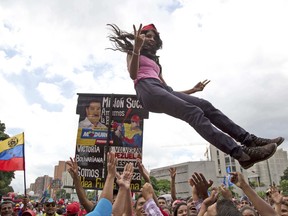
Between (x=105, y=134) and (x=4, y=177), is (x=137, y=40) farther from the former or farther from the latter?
(x=4, y=177)

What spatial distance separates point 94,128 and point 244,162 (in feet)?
14.2

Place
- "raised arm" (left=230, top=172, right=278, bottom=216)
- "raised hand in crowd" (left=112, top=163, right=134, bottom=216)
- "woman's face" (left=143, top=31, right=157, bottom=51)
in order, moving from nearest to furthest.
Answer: "raised hand in crowd" (left=112, top=163, right=134, bottom=216) → "raised arm" (left=230, top=172, right=278, bottom=216) → "woman's face" (left=143, top=31, right=157, bottom=51)

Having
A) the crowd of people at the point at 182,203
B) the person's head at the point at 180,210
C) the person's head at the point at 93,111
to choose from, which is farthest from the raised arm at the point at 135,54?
the person's head at the point at 93,111

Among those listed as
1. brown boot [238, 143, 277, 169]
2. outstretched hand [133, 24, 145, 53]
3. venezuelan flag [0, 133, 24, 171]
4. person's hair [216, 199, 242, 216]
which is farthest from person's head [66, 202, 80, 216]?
person's hair [216, 199, 242, 216]

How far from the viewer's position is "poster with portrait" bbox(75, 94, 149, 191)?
6535 millimetres

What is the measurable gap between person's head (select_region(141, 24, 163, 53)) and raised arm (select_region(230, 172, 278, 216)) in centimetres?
189

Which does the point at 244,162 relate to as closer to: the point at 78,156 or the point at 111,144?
the point at 111,144

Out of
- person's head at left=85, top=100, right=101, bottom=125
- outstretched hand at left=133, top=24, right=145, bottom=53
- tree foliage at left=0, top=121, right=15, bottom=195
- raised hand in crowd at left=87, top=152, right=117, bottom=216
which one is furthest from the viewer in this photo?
tree foliage at left=0, top=121, right=15, bottom=195

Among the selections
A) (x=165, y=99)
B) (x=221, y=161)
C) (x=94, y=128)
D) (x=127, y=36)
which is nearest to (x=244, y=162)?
(x=165, y=99)

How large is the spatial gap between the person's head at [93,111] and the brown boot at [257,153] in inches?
171

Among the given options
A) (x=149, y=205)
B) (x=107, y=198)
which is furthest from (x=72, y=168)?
(x=107, y=198)

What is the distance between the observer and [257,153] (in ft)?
9.93

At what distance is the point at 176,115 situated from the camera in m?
3.47

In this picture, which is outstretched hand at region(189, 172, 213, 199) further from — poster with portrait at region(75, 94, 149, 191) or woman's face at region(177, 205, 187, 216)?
poster with portrait at region(75, 94, 149, 191)
